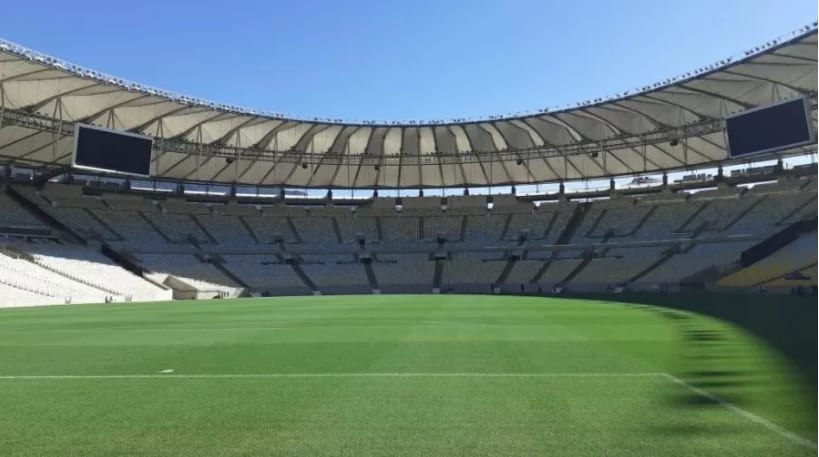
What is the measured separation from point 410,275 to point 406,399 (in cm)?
4454

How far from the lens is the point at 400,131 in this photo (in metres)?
45.8

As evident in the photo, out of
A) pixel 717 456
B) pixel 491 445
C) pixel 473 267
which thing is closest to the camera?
pixel 717 456

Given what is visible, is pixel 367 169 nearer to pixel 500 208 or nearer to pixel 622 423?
pixel 500 208

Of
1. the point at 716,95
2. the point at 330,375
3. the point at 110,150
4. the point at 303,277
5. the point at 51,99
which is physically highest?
the point at 716,95

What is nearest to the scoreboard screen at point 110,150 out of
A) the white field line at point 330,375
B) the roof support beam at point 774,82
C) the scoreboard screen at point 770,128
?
the white field line at point 330,375

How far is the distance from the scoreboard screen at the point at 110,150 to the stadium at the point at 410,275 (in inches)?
5.3

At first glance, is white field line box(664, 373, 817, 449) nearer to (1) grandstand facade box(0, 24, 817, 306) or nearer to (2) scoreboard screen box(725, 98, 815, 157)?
(1) grandstand facade box(0, 24, 817, 306)

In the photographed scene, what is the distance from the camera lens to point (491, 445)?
3865 millimetres

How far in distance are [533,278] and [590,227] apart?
9157mm

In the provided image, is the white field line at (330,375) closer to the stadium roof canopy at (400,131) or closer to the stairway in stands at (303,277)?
the stadium roof canopy at (400,131)

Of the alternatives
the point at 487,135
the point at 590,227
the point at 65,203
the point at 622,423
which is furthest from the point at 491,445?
the point at 65,203

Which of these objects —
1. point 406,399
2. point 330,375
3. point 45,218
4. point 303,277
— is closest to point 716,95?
point 303,277

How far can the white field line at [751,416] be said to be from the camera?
150 inches

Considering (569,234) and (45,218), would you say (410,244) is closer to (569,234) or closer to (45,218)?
(569,234)
